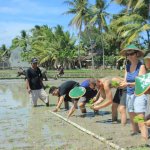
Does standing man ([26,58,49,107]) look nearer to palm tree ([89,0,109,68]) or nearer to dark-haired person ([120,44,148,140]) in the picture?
dark-haired person ([120,44,148,140])

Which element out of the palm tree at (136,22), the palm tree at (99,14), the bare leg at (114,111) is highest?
the palm tree at (99,14)

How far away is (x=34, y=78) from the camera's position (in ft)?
46.6

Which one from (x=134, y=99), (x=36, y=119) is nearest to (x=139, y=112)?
(x=134, y=99)

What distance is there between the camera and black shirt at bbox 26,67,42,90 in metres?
14.1

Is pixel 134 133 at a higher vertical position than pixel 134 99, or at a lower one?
lower

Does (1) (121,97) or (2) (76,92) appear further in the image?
(2) (76,92)

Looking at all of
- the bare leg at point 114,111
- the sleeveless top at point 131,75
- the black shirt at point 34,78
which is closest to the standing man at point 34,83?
the black shirt at point 34,78

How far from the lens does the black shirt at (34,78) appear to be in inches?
556

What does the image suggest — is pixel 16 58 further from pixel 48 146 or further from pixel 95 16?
pixel 48 146

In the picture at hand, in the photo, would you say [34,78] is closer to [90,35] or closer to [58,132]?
[58,132]

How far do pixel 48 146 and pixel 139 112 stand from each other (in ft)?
5.66

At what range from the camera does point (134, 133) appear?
26.3ft

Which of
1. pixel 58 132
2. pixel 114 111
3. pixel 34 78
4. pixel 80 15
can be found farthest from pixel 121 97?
pixel 80 15

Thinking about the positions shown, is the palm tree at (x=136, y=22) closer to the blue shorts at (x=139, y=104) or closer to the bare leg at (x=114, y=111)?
the bare leg at (x=114, y=111)
